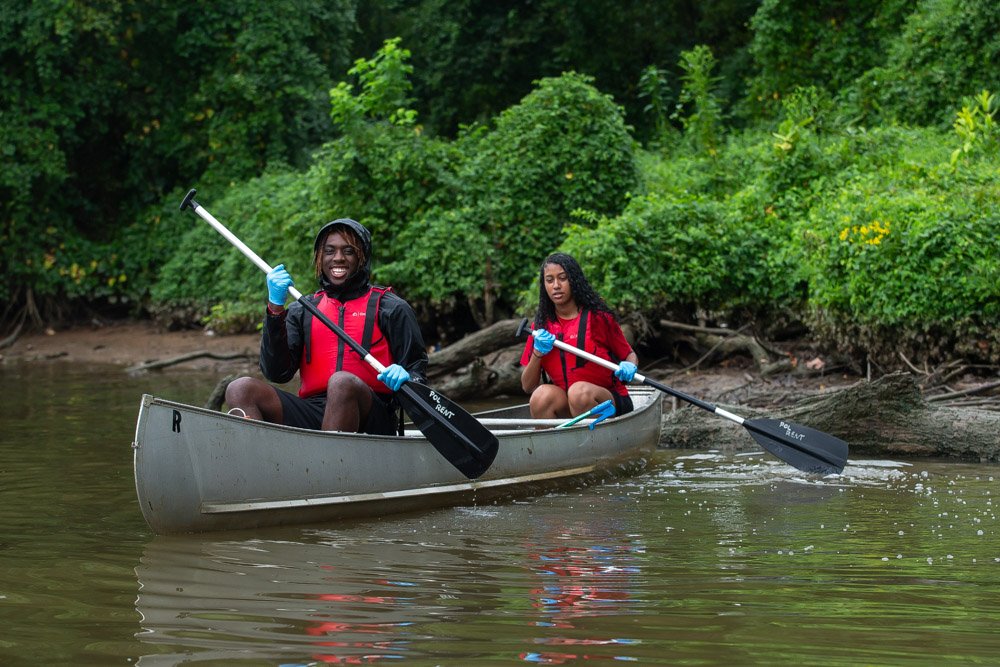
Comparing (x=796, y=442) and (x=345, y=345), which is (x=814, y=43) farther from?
(x=345, y=345)

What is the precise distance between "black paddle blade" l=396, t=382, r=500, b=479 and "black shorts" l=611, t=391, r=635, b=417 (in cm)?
173

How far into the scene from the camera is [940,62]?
15055 mm

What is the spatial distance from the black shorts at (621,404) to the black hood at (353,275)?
2.25 metres

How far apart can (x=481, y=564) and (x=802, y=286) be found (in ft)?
23.5

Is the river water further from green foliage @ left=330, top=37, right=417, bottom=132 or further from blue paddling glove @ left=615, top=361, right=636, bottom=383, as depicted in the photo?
green foliage @ left=330, top=37, right=417, bottom=132

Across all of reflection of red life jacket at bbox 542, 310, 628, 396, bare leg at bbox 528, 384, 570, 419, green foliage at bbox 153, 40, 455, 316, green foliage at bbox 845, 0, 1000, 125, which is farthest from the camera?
green foliage at bbox 845, 0, 1000, 125

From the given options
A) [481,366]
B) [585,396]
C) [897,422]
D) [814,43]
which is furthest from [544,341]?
[814,43]

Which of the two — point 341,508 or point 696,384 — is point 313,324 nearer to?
point 341,508

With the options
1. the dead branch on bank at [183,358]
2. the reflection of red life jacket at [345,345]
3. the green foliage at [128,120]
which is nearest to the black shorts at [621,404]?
the reflection of red life jacket at [345,345]

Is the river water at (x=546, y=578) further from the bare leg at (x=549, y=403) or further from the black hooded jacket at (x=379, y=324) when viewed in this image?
the black hooded jacket at (x=379, y=324)

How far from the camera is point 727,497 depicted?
6.81m

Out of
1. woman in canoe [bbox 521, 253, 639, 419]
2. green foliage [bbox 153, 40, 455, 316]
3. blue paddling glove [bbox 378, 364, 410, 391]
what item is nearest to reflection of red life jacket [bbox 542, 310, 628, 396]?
woman in canoe [bbox 521, 253, 639, 419]

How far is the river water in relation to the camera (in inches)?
147

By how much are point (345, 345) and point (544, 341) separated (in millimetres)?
1603
